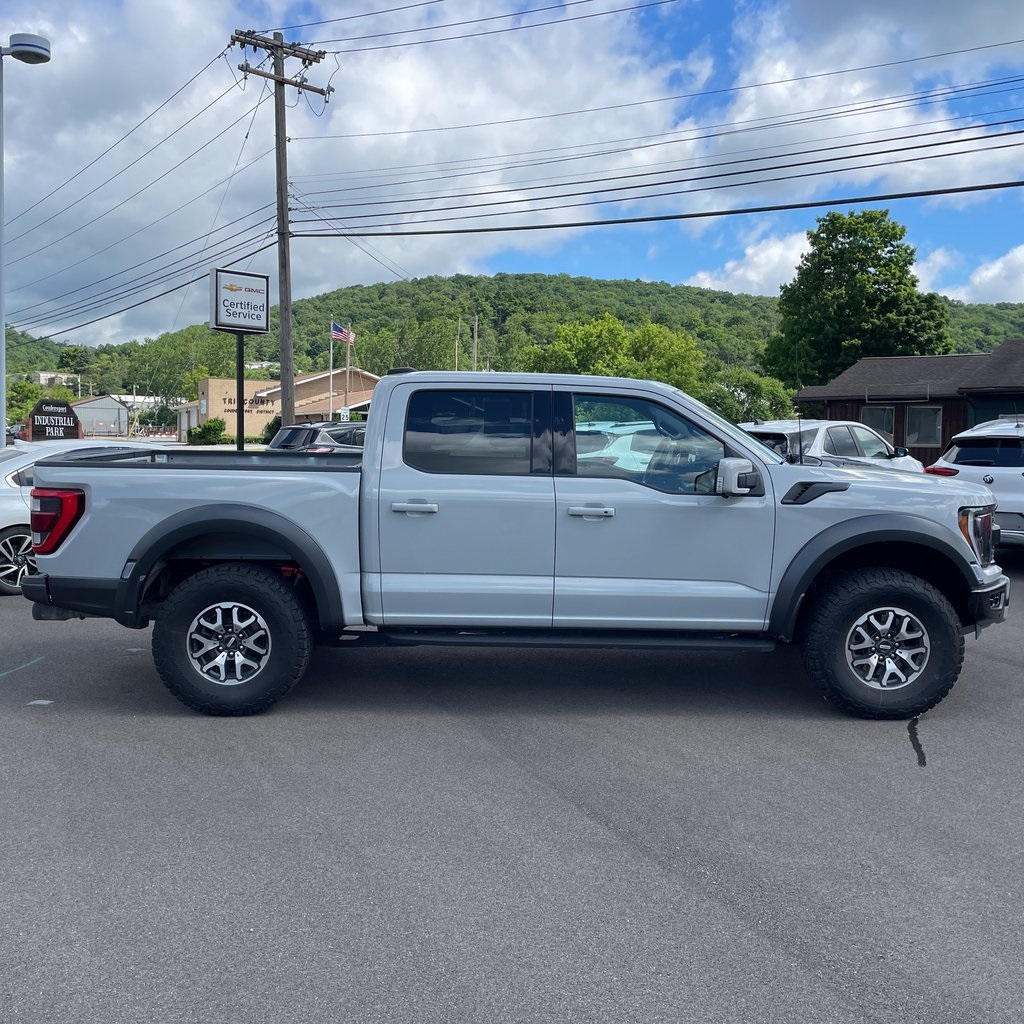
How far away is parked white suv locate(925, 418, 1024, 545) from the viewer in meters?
11.5

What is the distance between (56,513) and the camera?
20.4 feet

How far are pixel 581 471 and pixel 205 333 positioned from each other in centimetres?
14080

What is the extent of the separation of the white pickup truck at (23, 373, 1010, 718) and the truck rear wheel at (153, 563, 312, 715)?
0.04 feet

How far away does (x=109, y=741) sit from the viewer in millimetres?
5805

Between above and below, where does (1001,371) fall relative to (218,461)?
above

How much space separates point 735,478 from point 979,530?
164cm

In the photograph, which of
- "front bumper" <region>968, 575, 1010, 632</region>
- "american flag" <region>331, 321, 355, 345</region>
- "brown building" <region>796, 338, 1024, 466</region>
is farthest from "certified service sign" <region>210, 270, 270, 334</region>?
"american flag" <region>331, 321, 355, 345</region>

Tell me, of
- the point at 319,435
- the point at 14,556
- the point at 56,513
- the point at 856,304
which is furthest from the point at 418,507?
the point at 856,304

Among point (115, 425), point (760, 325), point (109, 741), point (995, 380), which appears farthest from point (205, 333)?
point (109, 741)

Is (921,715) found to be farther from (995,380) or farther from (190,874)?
(995,380)

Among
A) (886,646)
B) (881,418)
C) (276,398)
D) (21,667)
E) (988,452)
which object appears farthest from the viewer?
(276,398)

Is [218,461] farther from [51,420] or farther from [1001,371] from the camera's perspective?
[1001,371]

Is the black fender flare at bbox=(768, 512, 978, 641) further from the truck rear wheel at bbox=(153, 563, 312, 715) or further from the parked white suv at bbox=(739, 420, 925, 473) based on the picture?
the parked white suv at bbox=(739, 420, 925, 473)

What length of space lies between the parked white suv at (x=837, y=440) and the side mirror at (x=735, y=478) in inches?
238
